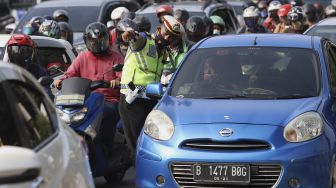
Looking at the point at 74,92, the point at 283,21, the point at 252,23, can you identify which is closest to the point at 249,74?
the point at 74,92

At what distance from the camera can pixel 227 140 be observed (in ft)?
27.0

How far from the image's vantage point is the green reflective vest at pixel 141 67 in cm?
1045

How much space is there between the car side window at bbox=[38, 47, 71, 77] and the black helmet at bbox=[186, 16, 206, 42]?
5.83ft

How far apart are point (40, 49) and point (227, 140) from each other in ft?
16.7

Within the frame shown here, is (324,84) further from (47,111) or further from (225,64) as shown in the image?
(47,111)

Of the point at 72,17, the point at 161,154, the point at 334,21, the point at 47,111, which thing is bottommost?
the point at 72,17

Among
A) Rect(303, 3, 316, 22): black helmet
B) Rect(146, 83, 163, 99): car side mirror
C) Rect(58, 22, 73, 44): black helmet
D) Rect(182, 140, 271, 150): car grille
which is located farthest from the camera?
Rect(303, 3, 316, 22): black helmet

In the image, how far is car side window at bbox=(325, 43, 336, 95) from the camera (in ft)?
30.3

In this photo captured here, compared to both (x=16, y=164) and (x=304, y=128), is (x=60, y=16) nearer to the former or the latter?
(x=304, y=128)

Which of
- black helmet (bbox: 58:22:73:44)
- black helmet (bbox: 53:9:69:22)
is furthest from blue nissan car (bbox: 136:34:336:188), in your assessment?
black helmet (bbox: 53:9:69:22)

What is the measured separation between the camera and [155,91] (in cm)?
943

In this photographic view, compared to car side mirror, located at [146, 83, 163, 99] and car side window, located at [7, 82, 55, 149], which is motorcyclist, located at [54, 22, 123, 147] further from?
car side window, located at [7, 82, 55, 149]

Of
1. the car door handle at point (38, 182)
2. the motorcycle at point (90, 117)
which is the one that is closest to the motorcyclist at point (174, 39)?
the motorcycle at point (90, 117)

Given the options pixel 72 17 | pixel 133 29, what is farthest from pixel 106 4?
pixel 133 29
